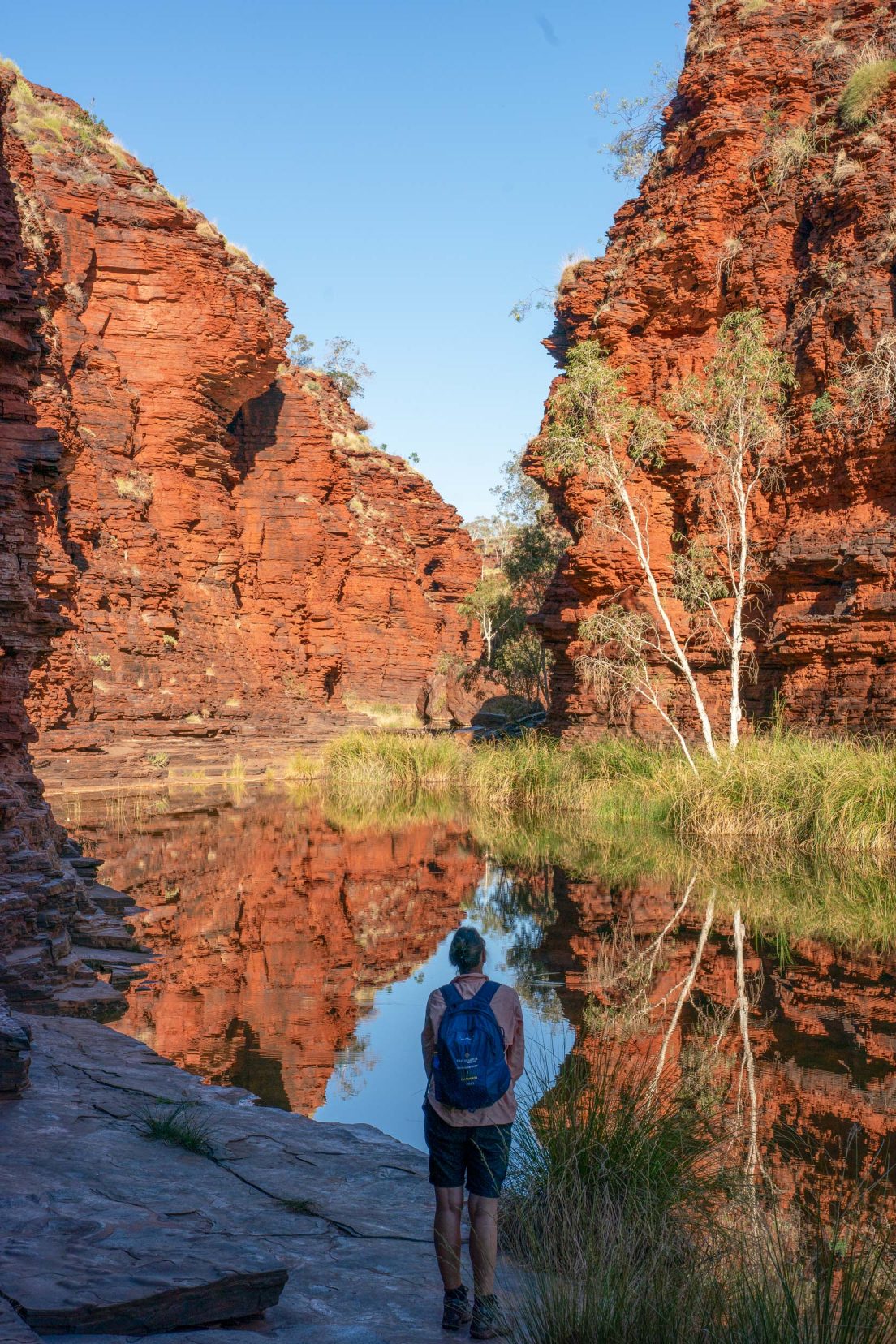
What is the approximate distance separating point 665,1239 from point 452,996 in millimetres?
1233

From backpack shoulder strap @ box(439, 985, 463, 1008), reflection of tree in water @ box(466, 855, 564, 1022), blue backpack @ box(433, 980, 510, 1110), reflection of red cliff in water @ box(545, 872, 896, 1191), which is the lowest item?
reflection of tree in water @ box(466, 855, 564, 1022)

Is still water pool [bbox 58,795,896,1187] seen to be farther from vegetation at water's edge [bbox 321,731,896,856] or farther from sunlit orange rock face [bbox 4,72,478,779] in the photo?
sunlit orange rock face [bbox 4,72,478,779]

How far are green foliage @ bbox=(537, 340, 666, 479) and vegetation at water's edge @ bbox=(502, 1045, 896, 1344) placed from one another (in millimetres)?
16970

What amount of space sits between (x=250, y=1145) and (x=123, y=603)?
1218 inches

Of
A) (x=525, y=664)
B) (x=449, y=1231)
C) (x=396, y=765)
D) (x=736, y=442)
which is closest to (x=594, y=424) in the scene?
(x=736, y=442)

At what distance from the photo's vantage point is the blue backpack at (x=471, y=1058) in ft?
12.3

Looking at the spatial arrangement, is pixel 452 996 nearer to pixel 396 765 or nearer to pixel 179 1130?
pixel 179 1130

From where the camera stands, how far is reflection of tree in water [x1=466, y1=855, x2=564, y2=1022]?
31.1 feet

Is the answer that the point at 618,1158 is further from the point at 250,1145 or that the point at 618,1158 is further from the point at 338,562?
the point at 338,562

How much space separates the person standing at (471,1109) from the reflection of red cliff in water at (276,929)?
3173 mm

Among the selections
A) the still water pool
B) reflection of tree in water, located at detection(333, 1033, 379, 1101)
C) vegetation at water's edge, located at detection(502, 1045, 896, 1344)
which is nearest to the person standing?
vegetation at water's edge, located at detection(502, 1045, 896, 1344)

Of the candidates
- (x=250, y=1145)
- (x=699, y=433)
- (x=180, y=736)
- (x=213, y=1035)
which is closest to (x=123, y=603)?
(x=180, y=736)

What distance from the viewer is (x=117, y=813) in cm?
2177

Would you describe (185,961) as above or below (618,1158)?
below
